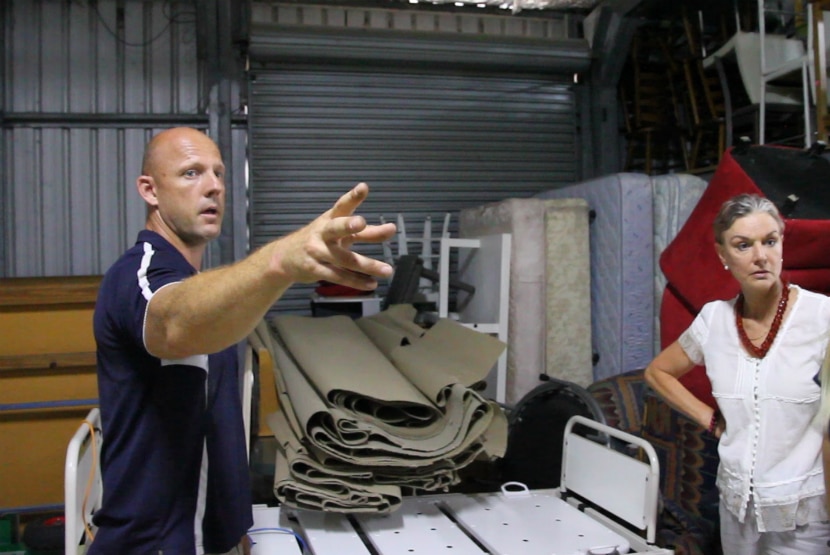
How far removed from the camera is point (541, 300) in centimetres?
414

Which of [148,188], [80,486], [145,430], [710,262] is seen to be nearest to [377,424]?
[80,486]

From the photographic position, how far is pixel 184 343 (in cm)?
117

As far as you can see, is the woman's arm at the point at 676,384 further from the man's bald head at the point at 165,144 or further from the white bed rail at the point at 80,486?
the white bed rail at the point at 80,486

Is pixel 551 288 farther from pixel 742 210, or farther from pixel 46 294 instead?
pixel 46 294

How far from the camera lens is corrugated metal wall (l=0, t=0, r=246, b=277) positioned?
4.69m

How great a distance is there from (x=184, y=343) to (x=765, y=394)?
1.52m

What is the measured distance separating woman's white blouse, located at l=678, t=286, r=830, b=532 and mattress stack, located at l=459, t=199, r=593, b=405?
2212mm

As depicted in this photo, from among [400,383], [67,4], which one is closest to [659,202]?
[400,383]

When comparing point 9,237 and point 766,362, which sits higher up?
point 9,237

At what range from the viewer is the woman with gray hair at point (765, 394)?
177cm

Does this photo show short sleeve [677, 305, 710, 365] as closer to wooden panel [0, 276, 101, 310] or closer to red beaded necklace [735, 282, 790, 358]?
red beaded necklace [735, 282, 790, 358]

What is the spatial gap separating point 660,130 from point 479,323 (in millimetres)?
2421

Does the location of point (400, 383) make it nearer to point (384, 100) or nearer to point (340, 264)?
point (340, 264)

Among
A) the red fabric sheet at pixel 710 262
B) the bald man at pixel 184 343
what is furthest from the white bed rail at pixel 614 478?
the bald man at pixel 184 343
